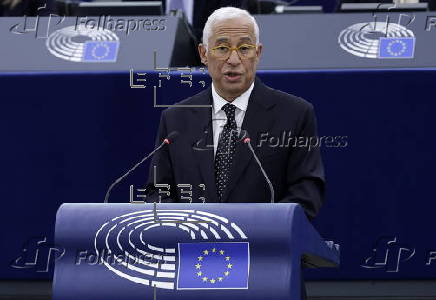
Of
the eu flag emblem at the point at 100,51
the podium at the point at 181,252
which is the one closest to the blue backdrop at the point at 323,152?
the eu flag emblem at the point at 100,51

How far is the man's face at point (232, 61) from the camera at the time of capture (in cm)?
310

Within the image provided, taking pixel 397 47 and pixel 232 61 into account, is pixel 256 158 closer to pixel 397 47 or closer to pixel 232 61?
pixel 232 61

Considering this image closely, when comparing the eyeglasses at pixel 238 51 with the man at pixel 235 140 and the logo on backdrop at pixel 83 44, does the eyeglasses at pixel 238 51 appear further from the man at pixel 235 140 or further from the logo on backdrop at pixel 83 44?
the logo on backdrop at pixel 83 44

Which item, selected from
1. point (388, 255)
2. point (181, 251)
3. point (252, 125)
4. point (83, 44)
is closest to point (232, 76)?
point (252, 125)

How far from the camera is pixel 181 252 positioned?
2.55m

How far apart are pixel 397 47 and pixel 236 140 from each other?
6.08 ft

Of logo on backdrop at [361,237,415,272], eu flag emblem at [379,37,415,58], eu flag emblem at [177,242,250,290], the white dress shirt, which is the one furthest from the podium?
eu flag emblem at [379,37,415,58]

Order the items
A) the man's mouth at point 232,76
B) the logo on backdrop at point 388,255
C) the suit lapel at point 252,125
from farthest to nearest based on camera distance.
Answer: the logo on backdrop at point 388,255 < the man's mouth at point 232,76 < the suit lapel at point 252,125

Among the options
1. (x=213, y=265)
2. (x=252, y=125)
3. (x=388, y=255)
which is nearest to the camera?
(x=213, y=265)

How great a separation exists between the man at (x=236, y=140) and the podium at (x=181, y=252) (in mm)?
447

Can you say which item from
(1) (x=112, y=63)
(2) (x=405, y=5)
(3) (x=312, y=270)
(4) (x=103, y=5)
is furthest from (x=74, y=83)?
(2) (x=405, y=5)

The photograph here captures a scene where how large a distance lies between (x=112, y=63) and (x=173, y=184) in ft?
5.64

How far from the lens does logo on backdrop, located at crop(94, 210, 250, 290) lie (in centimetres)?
252

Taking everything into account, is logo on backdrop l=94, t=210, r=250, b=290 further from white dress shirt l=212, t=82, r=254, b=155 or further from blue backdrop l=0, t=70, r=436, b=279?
blue backdrop l=0, t=70, r=436, b=279
